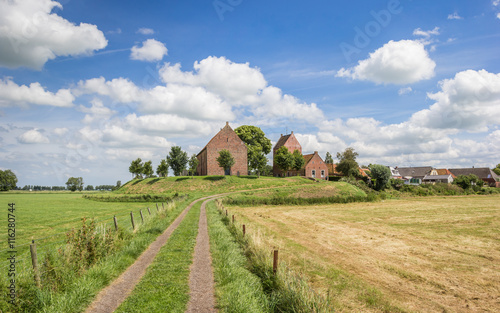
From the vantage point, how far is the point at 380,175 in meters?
69.8

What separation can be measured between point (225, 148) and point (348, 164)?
1409 inches

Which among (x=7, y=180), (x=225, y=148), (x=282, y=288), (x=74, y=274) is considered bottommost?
(x=282, y=288)

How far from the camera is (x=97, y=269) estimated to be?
9.65 metres

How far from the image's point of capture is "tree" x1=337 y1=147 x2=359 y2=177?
78125mm

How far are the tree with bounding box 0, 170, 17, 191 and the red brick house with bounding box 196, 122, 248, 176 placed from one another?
97.0m

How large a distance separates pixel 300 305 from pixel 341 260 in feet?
27.5

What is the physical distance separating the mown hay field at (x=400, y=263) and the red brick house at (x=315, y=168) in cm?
5372

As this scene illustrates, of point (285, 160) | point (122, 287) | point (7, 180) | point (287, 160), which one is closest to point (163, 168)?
point (285, 160)

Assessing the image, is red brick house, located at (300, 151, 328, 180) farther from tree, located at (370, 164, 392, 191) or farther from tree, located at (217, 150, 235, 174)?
tree, located at (217, 150, 235, 174)

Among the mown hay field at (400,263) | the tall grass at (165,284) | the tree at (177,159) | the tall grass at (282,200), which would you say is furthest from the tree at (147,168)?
the tall grass at (165,284)

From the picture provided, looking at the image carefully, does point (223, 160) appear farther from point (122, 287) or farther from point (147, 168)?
point (122, 287)

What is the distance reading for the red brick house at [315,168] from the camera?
79.0 metres

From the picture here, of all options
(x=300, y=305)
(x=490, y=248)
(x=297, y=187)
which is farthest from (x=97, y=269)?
(x=297, y=187)

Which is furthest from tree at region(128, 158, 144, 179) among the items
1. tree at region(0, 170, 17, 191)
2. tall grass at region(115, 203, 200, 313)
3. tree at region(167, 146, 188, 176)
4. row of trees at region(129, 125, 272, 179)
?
tall grass at region(115, 203, 200, 313)
